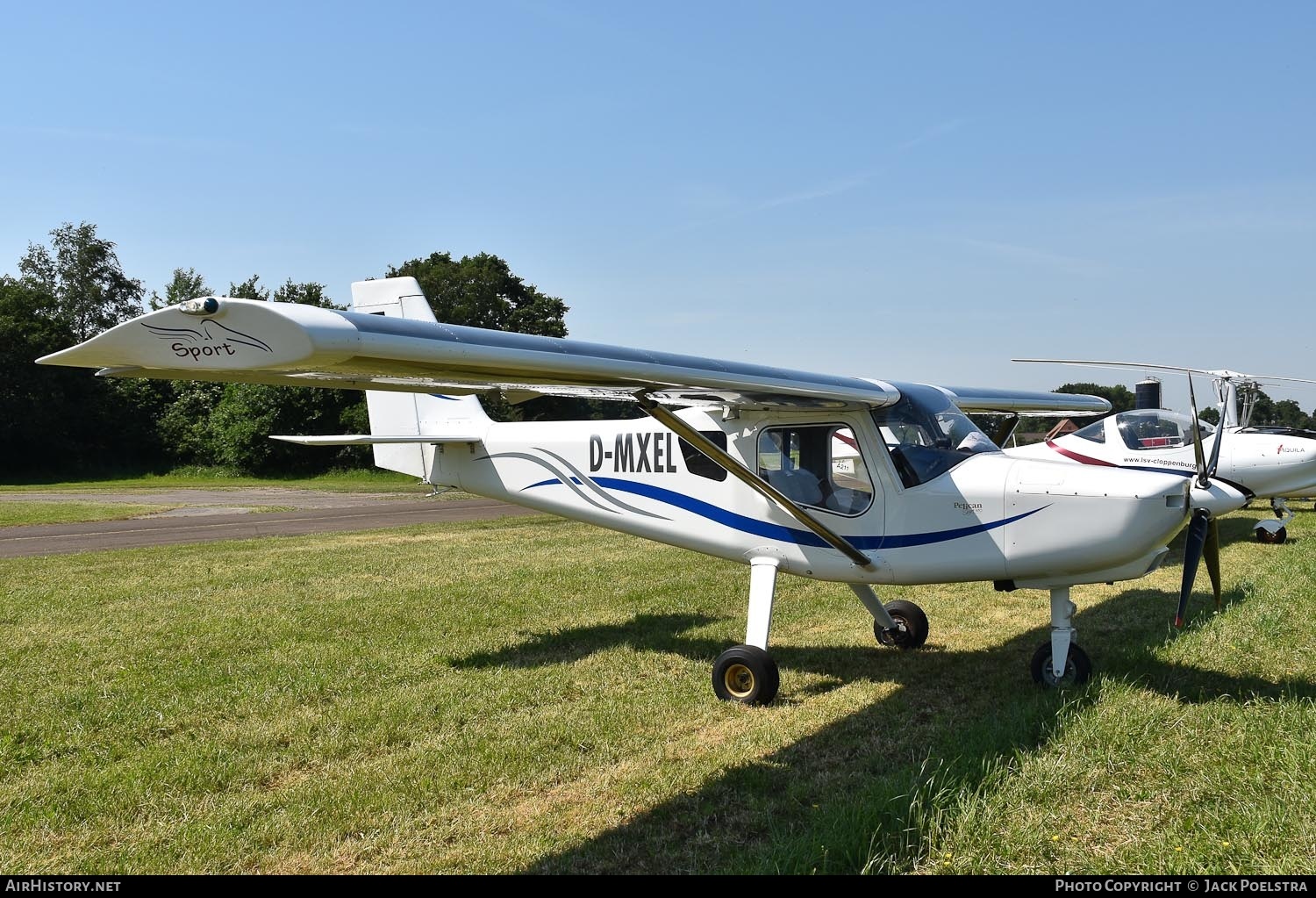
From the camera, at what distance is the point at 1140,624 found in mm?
8242

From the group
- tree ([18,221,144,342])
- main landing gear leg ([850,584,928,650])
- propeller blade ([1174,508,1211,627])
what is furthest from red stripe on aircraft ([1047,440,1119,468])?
tree ([18,221,144,342])

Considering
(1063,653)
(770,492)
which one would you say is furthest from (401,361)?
(1063,653)

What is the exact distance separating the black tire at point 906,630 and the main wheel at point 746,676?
187cm

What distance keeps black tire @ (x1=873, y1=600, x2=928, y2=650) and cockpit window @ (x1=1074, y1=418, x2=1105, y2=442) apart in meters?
6.48

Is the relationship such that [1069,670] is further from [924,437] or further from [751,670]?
[751,670]

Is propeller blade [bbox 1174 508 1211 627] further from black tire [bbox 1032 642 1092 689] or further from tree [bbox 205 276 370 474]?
tree [bbox 205 276 370 474]

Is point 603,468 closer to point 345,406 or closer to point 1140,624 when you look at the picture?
point 1140,624

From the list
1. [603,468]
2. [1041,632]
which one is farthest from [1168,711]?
[603,468]

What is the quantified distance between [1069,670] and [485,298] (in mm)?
44302

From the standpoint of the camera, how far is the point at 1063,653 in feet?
19.7

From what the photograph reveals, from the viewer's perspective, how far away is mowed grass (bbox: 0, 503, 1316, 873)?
3.82 meters

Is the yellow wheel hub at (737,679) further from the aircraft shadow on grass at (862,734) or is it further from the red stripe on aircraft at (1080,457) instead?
the red stripe on aircraft at (1080,457)

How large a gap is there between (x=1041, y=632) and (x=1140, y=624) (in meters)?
1.02

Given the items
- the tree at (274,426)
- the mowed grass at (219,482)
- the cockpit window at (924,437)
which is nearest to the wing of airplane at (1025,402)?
the cockpit window at (924,437)
